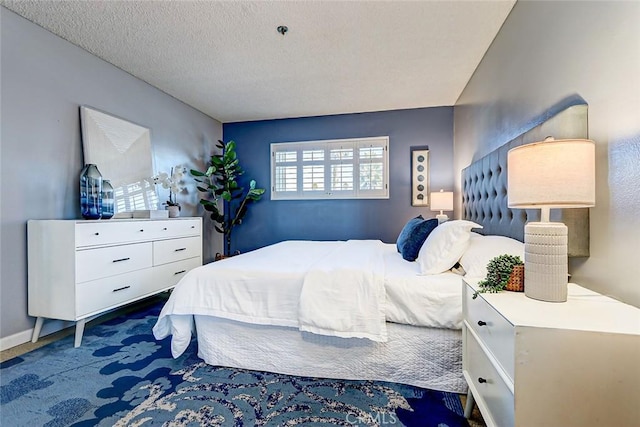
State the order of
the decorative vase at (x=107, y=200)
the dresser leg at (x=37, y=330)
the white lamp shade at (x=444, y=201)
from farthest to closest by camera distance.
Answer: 1. the white lamp shade at (x=444, y=201)
2. the decorative vase at (x=107, y=200)
3. the dresser leg at (x=37, y=330)

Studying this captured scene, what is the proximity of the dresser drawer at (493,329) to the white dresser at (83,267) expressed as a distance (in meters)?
2.54

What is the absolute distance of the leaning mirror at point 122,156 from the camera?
254 cm

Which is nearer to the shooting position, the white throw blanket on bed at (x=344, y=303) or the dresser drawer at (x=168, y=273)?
the white throw blanket on bed at (x=344, y=303)

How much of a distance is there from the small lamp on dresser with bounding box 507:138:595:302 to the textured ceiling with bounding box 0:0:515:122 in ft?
5.16

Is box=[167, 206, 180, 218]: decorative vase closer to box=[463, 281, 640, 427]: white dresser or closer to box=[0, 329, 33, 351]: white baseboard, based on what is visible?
box=[0, 329, 33, 351]: white baseboard

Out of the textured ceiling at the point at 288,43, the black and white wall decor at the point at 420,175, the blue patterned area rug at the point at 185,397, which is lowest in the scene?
the blue patterned area rug at the point at 185,397

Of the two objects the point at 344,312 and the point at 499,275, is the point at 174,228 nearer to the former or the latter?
the point at 344,312

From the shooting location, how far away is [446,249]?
1652mm

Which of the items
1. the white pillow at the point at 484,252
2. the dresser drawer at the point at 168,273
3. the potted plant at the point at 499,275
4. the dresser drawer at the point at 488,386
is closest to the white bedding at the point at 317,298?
the white pillow at the point at 484,252

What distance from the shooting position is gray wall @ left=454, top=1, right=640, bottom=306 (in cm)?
100

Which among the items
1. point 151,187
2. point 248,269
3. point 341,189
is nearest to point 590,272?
point 248,269

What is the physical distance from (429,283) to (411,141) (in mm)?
2850

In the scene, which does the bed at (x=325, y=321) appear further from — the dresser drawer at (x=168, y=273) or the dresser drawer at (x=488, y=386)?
the dresser drawer at (x=168, y=273)

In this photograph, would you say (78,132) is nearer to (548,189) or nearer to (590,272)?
(548,189)
